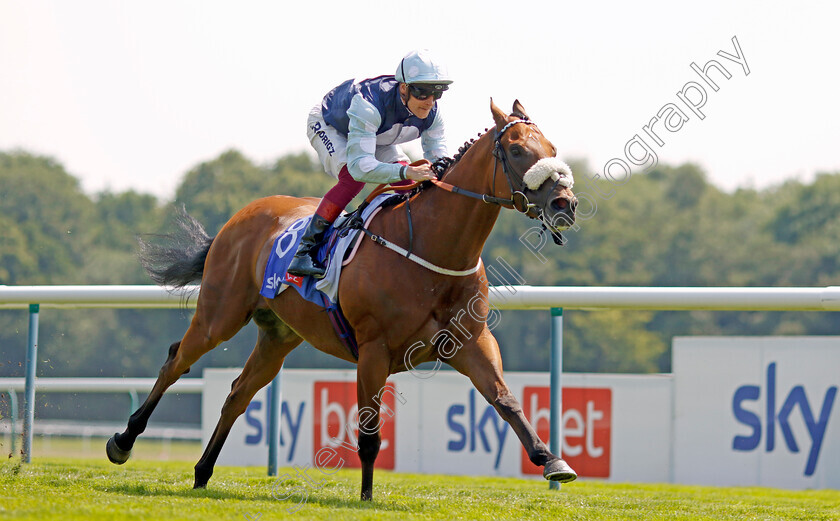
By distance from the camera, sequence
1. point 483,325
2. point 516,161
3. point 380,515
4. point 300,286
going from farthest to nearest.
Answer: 1. point 300,286
2. point 483,325
3. point 516,161
4. point 380,515

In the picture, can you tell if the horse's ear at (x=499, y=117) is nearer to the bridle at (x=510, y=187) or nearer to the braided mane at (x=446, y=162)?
the bridle at (x=510, y=187)

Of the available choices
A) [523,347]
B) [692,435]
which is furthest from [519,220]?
[692,435]

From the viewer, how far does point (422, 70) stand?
4.92 meters

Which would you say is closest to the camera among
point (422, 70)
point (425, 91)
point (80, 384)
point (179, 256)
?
point (422, 70)

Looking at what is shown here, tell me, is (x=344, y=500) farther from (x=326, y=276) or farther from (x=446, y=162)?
(x=446, y=162)

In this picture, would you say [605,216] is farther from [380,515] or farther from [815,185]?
[380,515]

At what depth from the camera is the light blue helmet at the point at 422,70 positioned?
4922 mm

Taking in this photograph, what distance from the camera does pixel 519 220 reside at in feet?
147

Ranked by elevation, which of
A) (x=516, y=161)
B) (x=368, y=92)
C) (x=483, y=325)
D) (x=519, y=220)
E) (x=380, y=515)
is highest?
(x=519, y=220)

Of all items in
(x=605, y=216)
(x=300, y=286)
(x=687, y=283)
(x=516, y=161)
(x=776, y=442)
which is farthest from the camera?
(x=605, y=216)

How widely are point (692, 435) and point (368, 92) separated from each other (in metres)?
4.14

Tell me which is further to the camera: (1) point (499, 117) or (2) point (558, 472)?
(1) point (499, 117)

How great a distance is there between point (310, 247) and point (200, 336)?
1.14 metres

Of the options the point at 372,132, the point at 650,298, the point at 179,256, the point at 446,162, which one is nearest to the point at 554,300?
the point at 650,298
